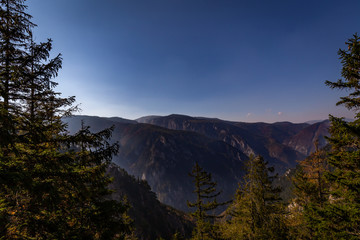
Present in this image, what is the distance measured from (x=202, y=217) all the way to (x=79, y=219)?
11.5m

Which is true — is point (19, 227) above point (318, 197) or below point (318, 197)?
above

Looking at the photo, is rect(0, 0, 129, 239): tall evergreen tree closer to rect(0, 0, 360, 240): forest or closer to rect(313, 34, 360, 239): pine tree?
rect(0, 0, 360, 240): forest

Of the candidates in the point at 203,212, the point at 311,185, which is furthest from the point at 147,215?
the point at 311,185

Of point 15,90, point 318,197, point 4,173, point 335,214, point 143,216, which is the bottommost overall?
point 143,216

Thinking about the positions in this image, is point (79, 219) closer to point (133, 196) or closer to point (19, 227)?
point (19, 227)

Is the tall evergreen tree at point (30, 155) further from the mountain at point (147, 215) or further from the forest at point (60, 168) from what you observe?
the mountain at point (147, 215)

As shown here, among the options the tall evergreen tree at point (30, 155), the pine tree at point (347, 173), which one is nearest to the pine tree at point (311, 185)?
the pine tree at point (347, 173)

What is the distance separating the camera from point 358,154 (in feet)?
24.2

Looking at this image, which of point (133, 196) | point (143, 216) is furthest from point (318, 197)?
point (133, 196)

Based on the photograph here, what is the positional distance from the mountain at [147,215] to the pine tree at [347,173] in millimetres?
81515

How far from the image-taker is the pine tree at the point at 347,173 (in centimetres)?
706

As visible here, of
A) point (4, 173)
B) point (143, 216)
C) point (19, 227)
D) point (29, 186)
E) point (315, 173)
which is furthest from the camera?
point (143, 216)

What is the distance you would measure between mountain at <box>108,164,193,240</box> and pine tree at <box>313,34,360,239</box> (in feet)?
267

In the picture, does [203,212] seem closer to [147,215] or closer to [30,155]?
[30,155]
